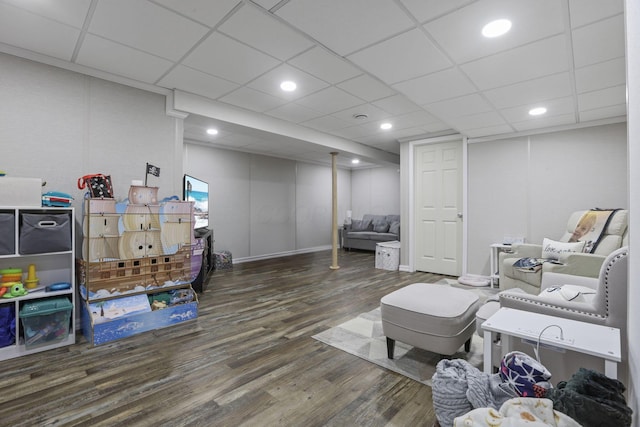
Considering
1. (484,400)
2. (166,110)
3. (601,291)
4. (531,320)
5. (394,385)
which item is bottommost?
(394,385)

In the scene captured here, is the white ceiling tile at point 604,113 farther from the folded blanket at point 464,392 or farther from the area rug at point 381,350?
the folded blanket at point 464,392

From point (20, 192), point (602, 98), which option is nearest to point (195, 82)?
point (20, 192)

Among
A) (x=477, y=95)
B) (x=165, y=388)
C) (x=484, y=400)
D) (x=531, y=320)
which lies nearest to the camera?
(x=484, y=400)

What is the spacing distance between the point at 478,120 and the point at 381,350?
3356 millimetres

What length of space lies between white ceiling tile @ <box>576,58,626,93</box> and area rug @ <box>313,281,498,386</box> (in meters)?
2.56

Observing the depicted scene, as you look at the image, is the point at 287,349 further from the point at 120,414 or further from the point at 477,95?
the point at 477,95

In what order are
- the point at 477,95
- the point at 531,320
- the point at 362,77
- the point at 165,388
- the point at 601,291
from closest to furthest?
the point at 531,320, the point at 601,291, the point at 165,388, the point at 362,77, the point at 477,95

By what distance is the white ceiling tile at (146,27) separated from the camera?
6.58ft

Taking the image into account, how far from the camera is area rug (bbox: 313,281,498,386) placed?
221cm

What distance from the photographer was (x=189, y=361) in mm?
2297

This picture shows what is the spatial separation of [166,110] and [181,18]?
1.49m

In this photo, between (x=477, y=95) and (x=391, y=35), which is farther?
(x=477, y=95)

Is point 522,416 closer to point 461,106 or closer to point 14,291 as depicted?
point 14,291

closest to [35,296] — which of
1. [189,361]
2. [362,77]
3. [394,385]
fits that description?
[189,361]
